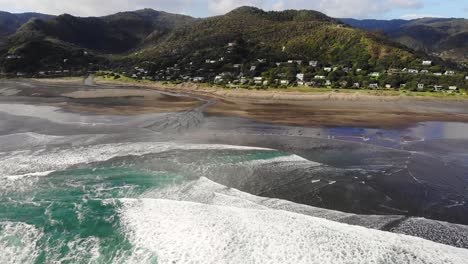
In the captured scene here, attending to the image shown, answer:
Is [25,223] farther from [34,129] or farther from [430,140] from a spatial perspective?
[430,140]

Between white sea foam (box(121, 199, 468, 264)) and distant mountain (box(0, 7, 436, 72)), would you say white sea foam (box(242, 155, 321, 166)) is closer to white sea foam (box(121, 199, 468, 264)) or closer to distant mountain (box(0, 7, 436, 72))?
white sea foam (box(121, 199, 468, 264))

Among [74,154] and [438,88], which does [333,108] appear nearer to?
[438,88]

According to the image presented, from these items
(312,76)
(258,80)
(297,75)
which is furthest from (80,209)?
(297,75)

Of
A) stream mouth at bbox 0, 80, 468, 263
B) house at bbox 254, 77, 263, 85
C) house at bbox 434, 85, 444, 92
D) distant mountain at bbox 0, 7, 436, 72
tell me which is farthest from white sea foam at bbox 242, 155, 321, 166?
distant mountain at bbox 0, 7, 436, 72

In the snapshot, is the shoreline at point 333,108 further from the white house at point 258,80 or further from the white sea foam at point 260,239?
the white sea foam at point 260,239

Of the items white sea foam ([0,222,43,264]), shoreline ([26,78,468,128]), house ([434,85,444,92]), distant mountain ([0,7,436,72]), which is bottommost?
white sea foam ([0,222,43,264])

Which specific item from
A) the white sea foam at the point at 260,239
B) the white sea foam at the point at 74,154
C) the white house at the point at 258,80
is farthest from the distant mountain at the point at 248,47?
the white sea foam at the point at 260,239
